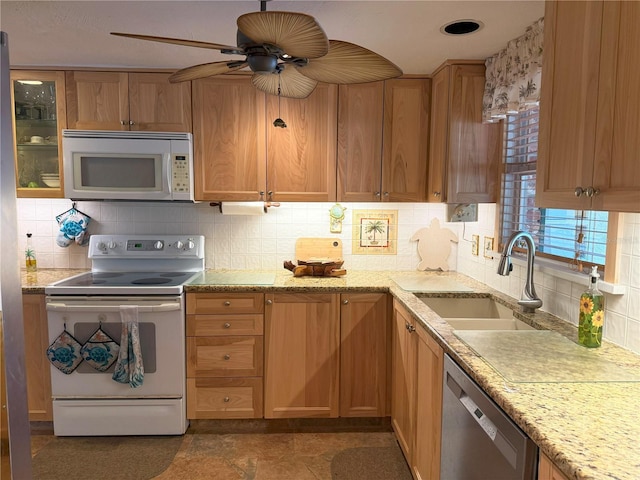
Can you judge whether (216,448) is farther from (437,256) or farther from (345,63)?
(345,63)

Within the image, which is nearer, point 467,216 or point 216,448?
point 216,448

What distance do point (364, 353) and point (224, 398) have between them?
0.90 m

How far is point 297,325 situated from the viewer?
8.68ft

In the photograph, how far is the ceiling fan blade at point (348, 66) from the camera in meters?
1.35

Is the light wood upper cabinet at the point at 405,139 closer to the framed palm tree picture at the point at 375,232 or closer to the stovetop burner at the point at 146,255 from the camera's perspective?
the framed palm tree picture at the point at 375,232

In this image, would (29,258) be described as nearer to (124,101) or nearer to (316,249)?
(124,101)

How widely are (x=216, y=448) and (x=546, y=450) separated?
2059 mm

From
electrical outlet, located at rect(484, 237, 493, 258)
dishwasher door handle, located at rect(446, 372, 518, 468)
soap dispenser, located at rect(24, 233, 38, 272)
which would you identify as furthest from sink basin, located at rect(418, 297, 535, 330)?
soap dispenser, located at rect(24, 233, 38, 272)

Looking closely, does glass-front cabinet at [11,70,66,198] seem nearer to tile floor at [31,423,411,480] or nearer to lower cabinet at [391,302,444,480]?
tile floor at [31,423,411,480]

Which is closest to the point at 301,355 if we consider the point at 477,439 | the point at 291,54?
the point at 477,439

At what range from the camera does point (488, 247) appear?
2.68 m

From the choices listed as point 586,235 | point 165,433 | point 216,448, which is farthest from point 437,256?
point 165,433

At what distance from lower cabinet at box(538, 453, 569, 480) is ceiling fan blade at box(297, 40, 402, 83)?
3.83 feet

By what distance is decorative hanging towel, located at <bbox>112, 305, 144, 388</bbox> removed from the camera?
246 centimetres
